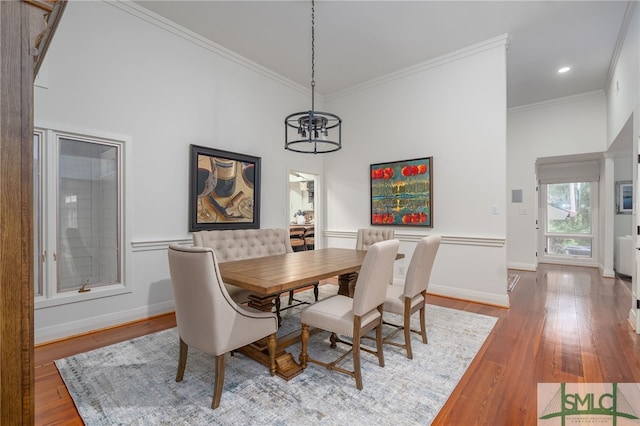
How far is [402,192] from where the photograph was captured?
471cm

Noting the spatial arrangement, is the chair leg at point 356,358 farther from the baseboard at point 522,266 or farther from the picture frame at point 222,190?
the baseboard at point 522,266

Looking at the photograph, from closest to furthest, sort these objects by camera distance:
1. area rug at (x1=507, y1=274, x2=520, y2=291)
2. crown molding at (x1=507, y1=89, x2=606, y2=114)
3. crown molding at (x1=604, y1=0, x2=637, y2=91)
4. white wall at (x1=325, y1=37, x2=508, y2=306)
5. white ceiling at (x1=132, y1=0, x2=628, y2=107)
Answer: crown molding at (x1=604, y1=0, x2=637, y2=91) < white ceiling at (x1=132, y1=0, x2=628, y2=107) < white wall at (x1=325, y1=37, x2=508, y2=306) < area rug at (x1=507, y1=274, x2=520, y2=291) < crown molding at (x1=507, y1=89, x2=606, y2=114)

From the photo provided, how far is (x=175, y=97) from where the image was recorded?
11.8ft

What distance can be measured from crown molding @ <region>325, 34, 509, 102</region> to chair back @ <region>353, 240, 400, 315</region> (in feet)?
11.0

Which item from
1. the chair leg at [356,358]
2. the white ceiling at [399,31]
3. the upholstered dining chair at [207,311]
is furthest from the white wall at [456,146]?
the upholstered dining chair at [207,311]

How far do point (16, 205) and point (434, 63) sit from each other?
15.9ft

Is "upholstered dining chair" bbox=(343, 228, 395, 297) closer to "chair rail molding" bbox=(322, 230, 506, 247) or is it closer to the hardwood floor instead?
"chair rail molding" bbox=(322, 230, 506, 247)

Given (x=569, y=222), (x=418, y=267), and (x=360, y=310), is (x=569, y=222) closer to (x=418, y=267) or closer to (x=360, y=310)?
(x=418, y=267)

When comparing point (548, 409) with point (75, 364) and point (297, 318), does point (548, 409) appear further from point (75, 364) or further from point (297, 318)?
point (75, 364)

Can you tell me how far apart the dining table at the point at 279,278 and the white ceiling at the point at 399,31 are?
2.71 metres

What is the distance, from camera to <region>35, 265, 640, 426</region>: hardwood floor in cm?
182

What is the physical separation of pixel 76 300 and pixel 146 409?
170 cm

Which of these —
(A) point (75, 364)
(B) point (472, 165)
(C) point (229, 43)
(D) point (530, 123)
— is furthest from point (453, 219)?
(A) point (75, 364)

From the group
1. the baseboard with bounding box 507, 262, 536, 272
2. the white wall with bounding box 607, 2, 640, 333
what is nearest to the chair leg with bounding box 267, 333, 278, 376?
the white wall with bounding box 607, 2, 640, 333
